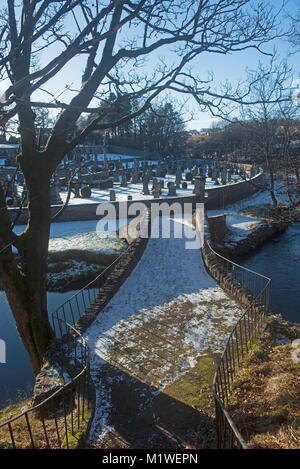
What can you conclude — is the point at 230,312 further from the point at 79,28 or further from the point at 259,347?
the point at 79,28

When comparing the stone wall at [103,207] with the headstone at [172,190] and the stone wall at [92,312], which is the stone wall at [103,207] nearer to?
the headstone at [172,190]

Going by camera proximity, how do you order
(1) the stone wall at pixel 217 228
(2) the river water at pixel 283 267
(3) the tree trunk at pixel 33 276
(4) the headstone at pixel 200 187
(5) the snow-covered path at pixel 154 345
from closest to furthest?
(5) the snow-covered path at pixel 154 345
(3) the tree trunk at pixel 33 276
(2) the river water at pixel 283 267
(1) the stone wall at pixel 217 228
(4) the headstone at pixel 200 187

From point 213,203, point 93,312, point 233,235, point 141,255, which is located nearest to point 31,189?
point 93,312

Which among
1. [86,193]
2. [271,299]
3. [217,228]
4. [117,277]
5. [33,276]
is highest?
[86,193]

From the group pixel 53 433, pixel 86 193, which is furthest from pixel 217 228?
pixel 53 433

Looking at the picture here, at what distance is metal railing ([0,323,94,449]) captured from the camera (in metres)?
4.43

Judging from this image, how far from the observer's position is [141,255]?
12.3m

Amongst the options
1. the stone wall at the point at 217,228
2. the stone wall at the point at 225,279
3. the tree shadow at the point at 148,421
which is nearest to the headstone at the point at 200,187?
the stone wall at the point at 217,228

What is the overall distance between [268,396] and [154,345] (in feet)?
9.47

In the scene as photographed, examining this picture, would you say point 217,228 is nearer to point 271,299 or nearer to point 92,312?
point 271,299

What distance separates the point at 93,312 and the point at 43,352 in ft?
6.62

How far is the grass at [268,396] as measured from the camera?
13.3 ft

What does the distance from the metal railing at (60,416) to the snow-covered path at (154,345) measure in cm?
27

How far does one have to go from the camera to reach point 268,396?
4984 mm
